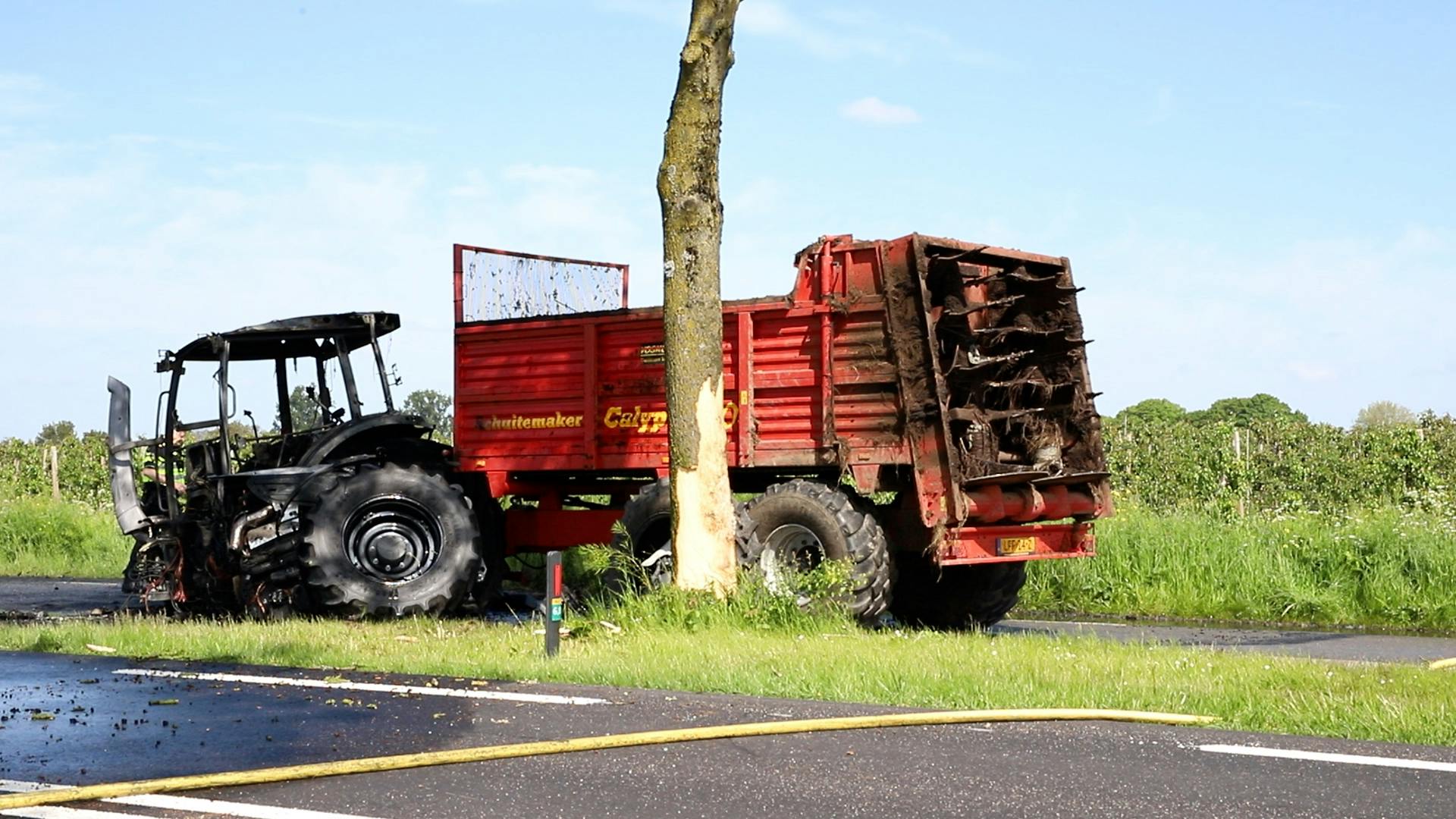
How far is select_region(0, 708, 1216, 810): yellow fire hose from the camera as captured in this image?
22.0 ft

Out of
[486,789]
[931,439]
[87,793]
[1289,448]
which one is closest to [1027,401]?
[931,439]

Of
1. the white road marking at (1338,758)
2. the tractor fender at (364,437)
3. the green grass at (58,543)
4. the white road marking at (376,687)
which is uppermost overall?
the tractor fender at (364,437)

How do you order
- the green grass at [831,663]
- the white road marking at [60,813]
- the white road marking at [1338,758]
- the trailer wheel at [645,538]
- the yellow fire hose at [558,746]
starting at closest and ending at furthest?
1. the white road marking at [60,813]
2. the yellow fire hose at [558,746]
3. the white road marking at [1338,758]
4. the green grass at [831,663]
5. the trailer wheel at [645,538]

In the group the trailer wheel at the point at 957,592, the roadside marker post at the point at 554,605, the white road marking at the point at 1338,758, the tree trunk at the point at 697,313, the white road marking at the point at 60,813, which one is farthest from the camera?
the trailer wheel at the point at 957,592

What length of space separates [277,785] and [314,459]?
822 cm

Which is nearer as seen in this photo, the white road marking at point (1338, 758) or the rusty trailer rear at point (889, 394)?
the white road marking at point (1338, 758)

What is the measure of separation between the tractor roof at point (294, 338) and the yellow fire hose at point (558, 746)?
27.3 ft

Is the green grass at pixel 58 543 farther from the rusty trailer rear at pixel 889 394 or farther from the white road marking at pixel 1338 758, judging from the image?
the white road marking at pixel 1338 758

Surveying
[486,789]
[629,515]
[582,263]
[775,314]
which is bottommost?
[486,789]

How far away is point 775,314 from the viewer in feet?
44.0

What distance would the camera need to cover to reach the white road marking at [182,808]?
6.18 meters

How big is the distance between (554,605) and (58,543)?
1607 centimetres

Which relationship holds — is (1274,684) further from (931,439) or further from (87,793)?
(87,793)

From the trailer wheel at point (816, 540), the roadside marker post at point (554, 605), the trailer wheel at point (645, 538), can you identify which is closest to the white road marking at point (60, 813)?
the roadside marker post at point (554, 605)
